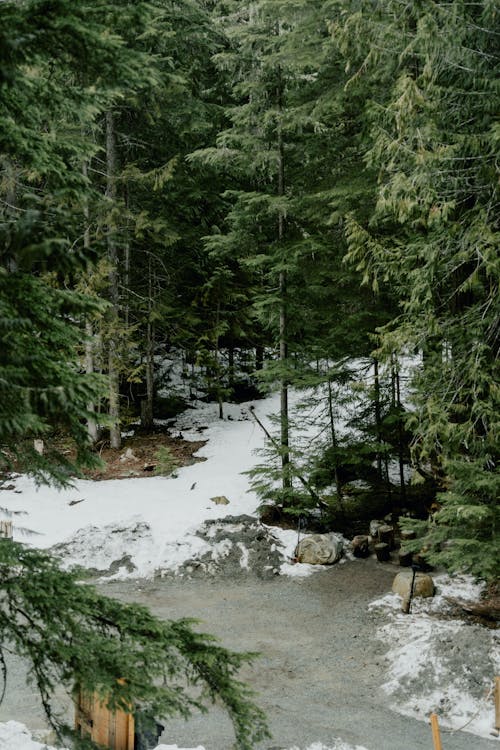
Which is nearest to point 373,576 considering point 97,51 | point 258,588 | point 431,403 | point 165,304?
point 258,588

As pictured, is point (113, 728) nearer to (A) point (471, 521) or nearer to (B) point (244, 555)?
(A) point (471, 521)

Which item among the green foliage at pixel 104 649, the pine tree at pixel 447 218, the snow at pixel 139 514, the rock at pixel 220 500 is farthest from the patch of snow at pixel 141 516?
the green foliage at pixel 104 649

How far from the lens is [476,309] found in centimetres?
873

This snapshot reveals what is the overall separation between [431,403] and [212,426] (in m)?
13.7

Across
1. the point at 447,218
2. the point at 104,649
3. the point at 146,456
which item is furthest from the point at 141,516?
the point at 104,649

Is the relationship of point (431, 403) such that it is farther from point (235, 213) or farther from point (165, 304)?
point (165, 304)

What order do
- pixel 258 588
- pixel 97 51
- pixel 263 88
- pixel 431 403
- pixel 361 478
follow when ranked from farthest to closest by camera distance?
pixel 361 478, pixel 263 88, pixel 258 588, pixel 431 403, pixel 97 51

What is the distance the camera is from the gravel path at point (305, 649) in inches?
273

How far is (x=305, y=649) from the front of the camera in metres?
9.27

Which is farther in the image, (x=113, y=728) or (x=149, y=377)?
(x=149, y=377)

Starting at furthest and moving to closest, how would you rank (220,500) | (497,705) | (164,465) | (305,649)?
(164,465) → (220,500) → (305,649) → (497,705)

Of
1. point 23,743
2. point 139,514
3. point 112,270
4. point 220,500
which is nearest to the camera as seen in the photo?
point 23,743

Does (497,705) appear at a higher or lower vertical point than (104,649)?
lower

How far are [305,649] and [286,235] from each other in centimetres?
985
